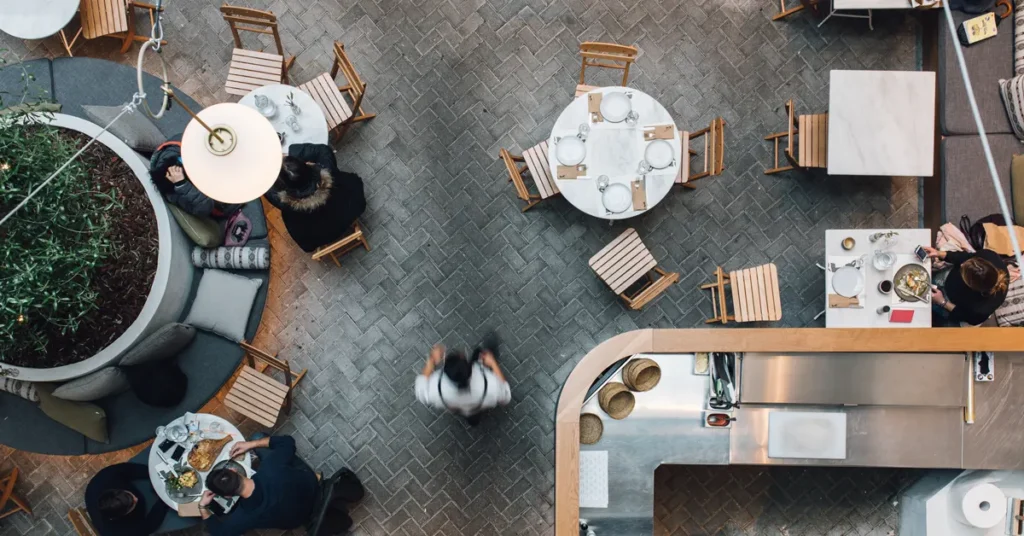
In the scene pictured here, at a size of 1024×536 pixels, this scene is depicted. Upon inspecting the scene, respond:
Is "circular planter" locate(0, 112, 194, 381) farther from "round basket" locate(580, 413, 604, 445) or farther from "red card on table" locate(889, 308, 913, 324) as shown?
"red card on table" locate(889, 308, 913, 324)

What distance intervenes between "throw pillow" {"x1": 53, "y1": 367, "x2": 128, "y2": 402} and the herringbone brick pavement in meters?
0.93

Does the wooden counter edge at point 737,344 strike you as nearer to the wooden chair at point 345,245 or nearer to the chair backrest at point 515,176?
the chair backrest at point 515,176

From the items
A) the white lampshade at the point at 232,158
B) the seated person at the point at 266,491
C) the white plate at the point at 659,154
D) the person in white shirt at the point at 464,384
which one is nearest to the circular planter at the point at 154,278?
the seated person at the point at 266,491

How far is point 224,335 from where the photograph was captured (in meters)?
6.25

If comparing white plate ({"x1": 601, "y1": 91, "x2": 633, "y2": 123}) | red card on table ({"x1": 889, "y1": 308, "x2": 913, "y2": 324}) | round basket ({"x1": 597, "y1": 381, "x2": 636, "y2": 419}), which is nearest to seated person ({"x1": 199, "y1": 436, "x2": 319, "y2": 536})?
round basket ({"x1": 597, "y1": 381, "x2": 636, "y2": 419})

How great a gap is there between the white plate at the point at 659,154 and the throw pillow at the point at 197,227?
142 inches

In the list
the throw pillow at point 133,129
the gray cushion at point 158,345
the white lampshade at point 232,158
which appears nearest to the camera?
the white lampshade at point 232,158

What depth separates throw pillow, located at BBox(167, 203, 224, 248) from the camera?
5.67 metres

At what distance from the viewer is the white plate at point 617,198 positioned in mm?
5730

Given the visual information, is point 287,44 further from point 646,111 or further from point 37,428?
point 37,428

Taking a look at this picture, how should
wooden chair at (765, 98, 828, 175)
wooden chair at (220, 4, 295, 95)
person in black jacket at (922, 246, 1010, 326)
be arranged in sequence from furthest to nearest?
1. wooden chair at (765, 98, 828, 175)
2. wooden chair at (220, 4, 295, 95)
3. person in black jacket at (922, 246, 1010, 326)

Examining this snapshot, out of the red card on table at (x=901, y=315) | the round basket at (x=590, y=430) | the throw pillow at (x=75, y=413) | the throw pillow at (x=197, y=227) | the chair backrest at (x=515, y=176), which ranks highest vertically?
the chair backrest at (x=515, y=176)

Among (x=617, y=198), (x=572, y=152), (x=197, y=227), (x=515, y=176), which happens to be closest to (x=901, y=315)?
(x=617, y=198)

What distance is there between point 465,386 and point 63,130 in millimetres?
3972
